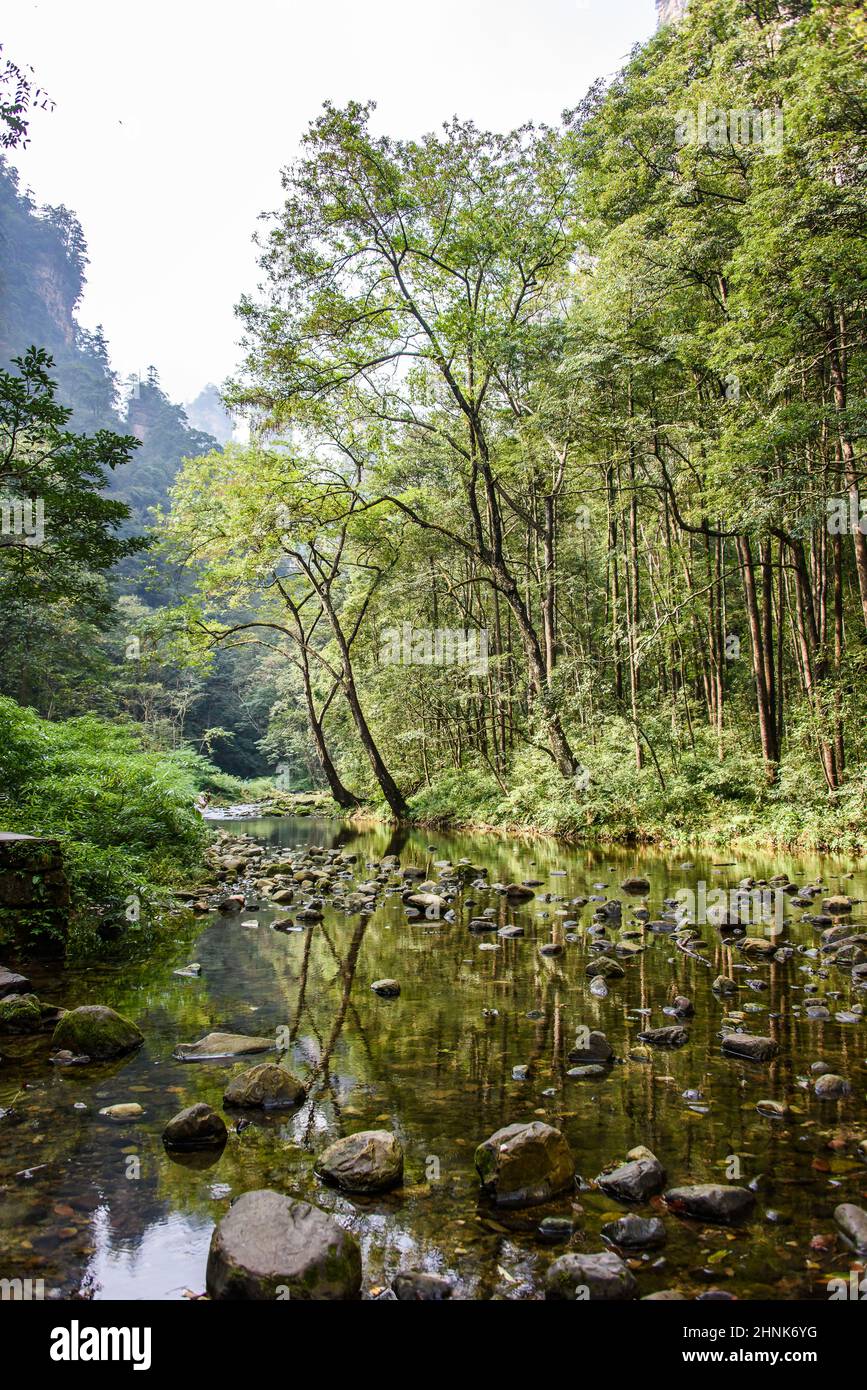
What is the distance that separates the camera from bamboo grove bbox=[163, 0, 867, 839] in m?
10.5

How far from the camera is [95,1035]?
435 cm

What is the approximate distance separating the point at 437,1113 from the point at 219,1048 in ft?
5.35

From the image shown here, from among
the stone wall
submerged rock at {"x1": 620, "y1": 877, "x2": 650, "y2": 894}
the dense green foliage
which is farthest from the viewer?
submerged rock at {"x1": 620, "y1": 877, "x2": 650, "y2": 894}

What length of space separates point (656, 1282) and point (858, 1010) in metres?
3.16

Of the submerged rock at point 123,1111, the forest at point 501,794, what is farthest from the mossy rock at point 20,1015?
the submerged rock at point 123,1111

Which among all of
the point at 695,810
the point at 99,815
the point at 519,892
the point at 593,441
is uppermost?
the point at 593,441

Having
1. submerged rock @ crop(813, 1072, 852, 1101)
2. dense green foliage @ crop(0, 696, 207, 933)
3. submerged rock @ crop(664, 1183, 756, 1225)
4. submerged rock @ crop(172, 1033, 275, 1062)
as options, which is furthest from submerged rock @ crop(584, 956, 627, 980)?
dense green foliage @ crop(0, 696, 207, 933)

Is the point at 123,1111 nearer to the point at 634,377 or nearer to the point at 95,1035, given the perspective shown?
the point at 95,1035

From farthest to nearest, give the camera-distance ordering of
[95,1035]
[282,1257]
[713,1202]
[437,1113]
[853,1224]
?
[95,1035] → [437,1113] → [713,1202] → [853,1224] → [282,1257]

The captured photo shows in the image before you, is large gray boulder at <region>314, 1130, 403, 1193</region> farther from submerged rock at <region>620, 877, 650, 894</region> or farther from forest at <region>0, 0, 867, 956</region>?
submerged rock at <region>620, 877, 650, 894</region>

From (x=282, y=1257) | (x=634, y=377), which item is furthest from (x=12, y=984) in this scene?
(x=634, y=377)

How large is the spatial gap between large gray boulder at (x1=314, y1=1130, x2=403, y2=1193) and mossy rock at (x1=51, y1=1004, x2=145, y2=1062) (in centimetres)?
197

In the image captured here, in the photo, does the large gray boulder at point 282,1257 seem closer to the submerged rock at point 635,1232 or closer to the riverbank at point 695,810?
the submerged rock at point 635,1232
